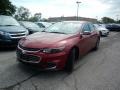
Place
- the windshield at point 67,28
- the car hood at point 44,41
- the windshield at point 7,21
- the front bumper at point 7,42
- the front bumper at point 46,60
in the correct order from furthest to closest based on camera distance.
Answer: the windshield at point 7,21 < the front bumper at point 7,42 < the windshield at point 67,28 < the car hood at point 44,41 < the front bumper at point 46,60

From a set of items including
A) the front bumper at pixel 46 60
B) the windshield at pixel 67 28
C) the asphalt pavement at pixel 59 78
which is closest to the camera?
the asphalt pavement at pixel 59 78

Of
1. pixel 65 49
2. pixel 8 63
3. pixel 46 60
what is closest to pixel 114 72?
pixel 65 49

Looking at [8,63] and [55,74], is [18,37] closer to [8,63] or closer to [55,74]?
[8,63]

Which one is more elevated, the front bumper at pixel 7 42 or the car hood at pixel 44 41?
the car hood at pixel 44 41

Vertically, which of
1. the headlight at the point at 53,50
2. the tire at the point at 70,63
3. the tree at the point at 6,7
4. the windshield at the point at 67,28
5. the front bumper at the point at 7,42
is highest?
the tree at the point at 6,7

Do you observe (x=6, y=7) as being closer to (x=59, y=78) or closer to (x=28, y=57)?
(x=28, y=57)

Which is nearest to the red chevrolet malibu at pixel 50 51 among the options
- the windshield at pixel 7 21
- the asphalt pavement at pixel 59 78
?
the asphalt pavement at pixel 59 78

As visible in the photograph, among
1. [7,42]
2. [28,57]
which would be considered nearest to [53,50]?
[28,57]

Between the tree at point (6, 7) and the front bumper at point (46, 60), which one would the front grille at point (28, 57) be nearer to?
the front bumper at point (46, 60)

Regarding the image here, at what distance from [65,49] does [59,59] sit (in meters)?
0.34

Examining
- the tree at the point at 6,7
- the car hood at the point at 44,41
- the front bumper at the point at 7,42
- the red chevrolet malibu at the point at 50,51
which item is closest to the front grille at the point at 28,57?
the red chevrolet malibu at the point at 50,51

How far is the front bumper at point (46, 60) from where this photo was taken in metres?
4.23

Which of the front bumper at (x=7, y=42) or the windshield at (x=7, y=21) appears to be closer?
the front bumper at (x=7, y=42)

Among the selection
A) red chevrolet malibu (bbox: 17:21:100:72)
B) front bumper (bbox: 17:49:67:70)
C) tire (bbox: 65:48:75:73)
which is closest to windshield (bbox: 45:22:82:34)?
red chevrolet malibu (bbox: 17:21:100:72)
